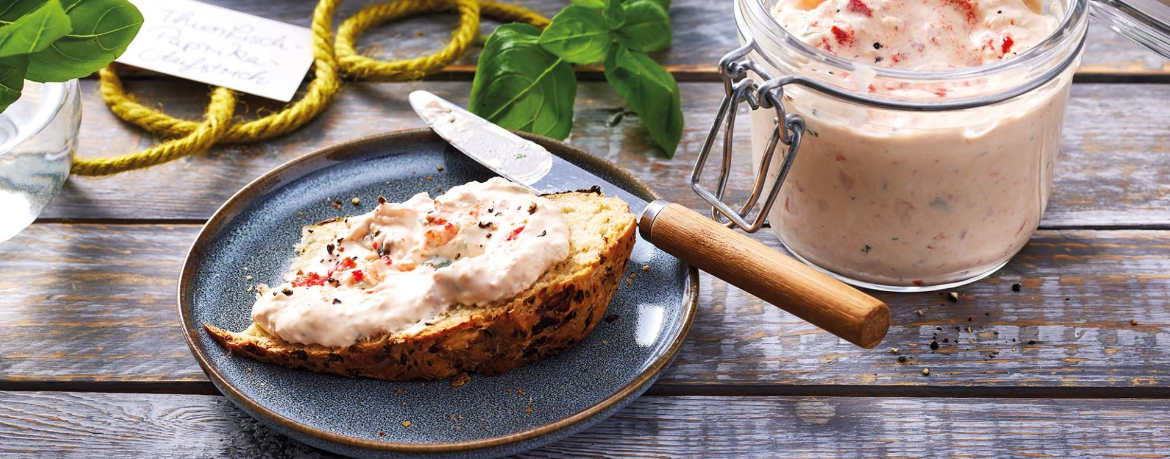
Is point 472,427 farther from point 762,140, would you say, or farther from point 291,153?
point 291,153

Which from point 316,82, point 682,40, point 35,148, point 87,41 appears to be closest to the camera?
point 87,41

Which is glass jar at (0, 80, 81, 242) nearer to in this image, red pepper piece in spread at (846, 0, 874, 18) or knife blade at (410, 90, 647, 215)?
knife blade at (410, 90, 647, 215)

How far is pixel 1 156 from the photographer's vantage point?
1.89 meters

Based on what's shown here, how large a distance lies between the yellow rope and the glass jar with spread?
1.00m

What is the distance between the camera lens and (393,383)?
1.64 meters

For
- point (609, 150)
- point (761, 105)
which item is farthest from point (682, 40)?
point (761, 105)

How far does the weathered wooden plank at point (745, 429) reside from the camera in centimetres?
162

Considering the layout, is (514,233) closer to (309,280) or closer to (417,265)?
(417,265)

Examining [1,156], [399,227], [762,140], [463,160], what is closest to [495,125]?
[463,160]

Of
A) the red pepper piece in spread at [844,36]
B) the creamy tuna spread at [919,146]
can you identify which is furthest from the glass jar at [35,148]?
the red pepper piece in spread at [844,36]

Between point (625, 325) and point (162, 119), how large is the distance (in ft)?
4.35

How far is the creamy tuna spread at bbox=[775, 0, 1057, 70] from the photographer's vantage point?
166cm

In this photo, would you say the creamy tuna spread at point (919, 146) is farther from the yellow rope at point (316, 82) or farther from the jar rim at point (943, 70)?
the yellow rope at point (316, 82)

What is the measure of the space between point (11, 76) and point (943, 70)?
61.9 inches
